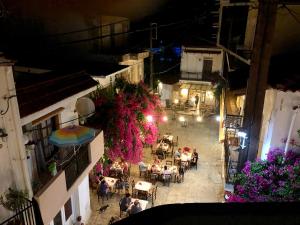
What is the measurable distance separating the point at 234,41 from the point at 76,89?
985 centimetres

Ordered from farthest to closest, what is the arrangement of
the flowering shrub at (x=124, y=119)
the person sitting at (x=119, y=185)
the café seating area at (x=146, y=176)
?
the person sitting at (x=119, y=185), the café seating area at (x=146, y=176), the flowering shrub at (x=124, y=119)

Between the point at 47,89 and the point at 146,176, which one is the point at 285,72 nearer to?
the point at 47,89

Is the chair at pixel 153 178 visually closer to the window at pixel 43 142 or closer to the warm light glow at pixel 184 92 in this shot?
the window at pixel 43 142

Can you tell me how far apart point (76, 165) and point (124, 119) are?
363cm

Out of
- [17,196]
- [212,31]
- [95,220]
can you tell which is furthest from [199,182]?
[212,31]

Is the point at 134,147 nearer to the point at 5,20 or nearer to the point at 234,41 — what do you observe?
the point at 234,41

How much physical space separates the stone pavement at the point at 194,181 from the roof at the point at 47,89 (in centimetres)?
743

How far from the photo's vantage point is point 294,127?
971cm

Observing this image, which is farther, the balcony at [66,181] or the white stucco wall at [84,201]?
the white stucco wall at [84,201]

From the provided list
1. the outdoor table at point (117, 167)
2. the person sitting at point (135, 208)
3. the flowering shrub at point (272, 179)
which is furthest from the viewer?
the outdoor table at point (117, 167)

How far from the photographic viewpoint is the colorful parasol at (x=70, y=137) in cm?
912

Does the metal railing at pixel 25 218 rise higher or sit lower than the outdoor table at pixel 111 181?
higher

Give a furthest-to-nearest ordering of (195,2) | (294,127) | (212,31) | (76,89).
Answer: (212,31), (195,2), (76,89), (294,127)

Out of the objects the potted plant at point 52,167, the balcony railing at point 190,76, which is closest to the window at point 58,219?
the potted plant at point 52,167
